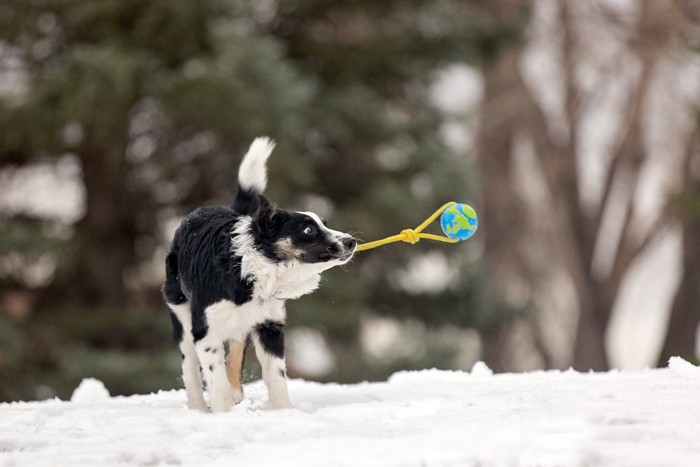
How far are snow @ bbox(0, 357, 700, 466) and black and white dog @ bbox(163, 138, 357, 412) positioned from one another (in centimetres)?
27

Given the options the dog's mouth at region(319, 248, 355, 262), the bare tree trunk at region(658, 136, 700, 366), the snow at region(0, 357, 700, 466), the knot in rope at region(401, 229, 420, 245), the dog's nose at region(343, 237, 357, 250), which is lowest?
the snow at region(0, 357, 700, 466)

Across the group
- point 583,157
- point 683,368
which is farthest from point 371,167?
point 683,368

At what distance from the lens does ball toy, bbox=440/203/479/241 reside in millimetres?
6090

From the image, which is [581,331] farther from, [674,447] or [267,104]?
[674,447]

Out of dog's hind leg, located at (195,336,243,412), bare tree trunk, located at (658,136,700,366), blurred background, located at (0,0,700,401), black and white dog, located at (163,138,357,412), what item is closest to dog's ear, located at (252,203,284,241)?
black and white dog, located at (163,138,357,412)

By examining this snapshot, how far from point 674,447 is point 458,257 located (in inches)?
509

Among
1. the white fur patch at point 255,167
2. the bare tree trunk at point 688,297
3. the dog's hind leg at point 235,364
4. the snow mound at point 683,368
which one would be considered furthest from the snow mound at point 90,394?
the bare tree trunk at point 688,297

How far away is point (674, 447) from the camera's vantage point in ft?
13.3

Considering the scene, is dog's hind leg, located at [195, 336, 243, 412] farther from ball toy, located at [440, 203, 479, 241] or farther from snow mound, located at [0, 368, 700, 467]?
ball toy, located at [440, 203, 479, 241]

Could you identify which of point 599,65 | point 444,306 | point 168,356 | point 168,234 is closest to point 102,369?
point 168,356

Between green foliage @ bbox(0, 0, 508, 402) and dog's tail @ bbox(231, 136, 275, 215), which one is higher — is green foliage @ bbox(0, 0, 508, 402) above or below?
above

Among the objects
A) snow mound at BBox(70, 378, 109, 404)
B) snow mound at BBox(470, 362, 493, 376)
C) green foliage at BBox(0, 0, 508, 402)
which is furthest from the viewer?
green foliage at BBox(0, 0, 508, 402)

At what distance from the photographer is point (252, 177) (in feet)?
21.1

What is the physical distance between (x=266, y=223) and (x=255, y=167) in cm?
90
